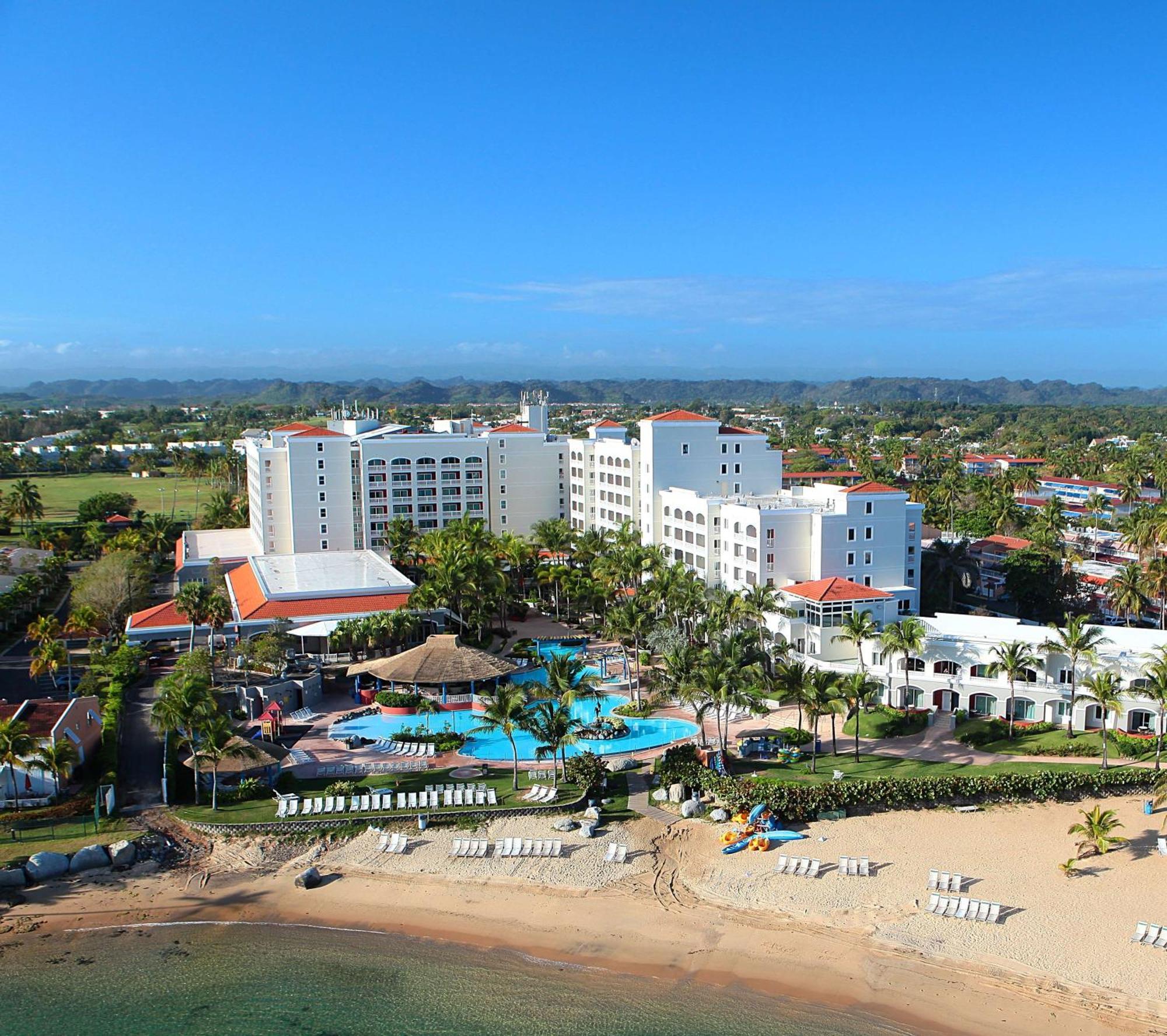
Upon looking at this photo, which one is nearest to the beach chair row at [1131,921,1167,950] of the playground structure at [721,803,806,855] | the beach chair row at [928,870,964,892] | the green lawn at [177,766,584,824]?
the beach chair row at [928,870,964,892]

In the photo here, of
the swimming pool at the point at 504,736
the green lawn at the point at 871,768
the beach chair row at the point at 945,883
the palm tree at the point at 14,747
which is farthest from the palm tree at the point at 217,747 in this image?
the beach chair row at the point at 945,883

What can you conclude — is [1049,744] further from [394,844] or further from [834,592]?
[394,844]

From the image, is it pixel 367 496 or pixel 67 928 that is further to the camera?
pixel 367 496

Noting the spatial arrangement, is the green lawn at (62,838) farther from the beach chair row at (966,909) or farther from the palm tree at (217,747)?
the beach chair row at (966,909)

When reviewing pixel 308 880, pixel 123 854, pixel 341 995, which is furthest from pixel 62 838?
pixel 341 995

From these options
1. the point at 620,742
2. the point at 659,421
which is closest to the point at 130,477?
the point at 659,421

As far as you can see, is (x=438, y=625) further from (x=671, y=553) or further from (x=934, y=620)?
(x=934, y=620)
